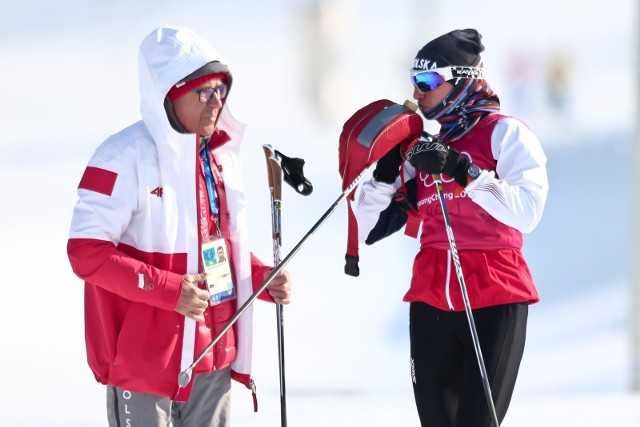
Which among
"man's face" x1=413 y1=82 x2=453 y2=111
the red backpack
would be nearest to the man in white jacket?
the red backpack

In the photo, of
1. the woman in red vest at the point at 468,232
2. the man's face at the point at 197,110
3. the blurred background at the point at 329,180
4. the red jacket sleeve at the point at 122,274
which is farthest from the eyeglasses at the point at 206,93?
the blurred background at the point at 329,180

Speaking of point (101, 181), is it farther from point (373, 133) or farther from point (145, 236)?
point (373, 133)

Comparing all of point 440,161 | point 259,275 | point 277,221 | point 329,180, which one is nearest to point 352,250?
point 277,221

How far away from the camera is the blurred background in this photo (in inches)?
269

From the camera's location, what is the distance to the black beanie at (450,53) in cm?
313

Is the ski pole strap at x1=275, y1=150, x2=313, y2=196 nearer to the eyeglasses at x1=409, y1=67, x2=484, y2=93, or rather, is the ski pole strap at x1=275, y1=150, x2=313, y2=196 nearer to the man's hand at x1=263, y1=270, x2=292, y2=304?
the man's hand at x1=263, y1=270, x2=292, y2=304

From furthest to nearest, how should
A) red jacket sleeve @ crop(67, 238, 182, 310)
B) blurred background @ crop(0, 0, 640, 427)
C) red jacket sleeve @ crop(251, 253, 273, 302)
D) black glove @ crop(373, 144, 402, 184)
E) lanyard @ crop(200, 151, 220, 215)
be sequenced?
blurred background @ crop(0, 0, 640, 427)
black glove @ crop(373, 144, 402, 184)
red jacket sleeve @ crop(251, 253, 273, 302)
lanyard @ crop(200, 151, 220, 215)
red jacket sleeve @ crop(67, 238, 182, 310)

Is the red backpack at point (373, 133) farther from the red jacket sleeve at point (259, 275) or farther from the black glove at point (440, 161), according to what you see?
the red jacket sleeve at point (259, 275)

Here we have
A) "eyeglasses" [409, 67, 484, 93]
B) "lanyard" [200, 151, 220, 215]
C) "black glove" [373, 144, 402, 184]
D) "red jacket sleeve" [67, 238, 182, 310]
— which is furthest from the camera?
"black glove" [373, 144, 402, 184]

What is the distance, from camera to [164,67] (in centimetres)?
280

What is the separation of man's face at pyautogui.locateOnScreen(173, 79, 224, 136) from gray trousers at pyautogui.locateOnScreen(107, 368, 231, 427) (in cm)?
65

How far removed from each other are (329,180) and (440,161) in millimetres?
11173

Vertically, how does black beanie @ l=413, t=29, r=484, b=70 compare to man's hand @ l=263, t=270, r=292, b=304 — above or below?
above

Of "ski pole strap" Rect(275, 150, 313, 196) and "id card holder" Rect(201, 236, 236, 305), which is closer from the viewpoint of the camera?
"id card holder" Rect(201, 236, 236, 305)
